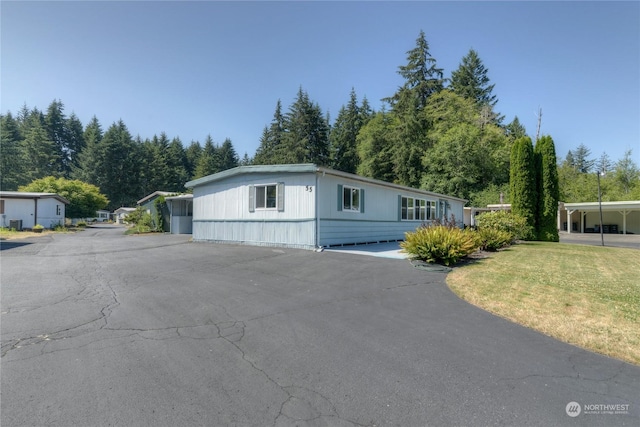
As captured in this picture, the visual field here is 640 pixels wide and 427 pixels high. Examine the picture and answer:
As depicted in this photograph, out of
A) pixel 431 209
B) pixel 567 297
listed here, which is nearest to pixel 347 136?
pixel 431 209

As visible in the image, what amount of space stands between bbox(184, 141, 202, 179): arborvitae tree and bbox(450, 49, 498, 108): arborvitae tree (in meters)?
51.7

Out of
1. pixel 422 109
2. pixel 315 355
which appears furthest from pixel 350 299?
pixel 422 109

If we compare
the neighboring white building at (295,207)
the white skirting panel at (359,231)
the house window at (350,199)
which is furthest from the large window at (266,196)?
the house window at (350,199)

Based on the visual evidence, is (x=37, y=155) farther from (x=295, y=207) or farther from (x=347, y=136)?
(x=295, y=207)

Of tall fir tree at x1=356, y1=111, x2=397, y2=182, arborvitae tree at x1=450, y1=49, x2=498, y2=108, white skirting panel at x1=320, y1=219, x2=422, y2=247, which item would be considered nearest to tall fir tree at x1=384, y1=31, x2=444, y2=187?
tall fir tree at x1=356, y1=111, x2=397, y2=182

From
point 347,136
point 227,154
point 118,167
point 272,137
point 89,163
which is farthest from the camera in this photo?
point 227,154

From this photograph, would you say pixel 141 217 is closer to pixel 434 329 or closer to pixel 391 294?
pixel 391 294

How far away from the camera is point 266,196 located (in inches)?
537

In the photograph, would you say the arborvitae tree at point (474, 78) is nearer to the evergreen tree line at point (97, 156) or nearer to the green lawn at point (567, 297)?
the green lawn at point (567, 297)

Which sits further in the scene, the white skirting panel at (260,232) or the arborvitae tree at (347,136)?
the arborvitae tree at (347,136)

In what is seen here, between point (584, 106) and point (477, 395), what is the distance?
76.0ft

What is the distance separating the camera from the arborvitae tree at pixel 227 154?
207 ft

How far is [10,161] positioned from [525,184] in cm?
6721

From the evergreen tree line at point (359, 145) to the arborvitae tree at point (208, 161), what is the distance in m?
0.23
